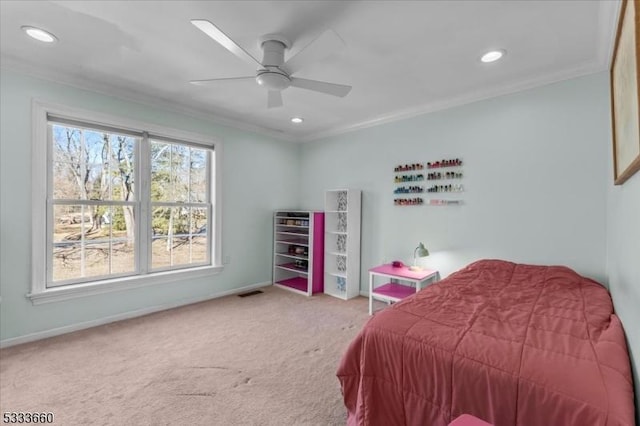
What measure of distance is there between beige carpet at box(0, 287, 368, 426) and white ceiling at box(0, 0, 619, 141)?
2471mm

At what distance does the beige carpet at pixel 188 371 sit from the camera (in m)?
1.72

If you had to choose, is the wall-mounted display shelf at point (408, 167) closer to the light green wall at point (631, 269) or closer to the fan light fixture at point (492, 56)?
the fan light fixture at point (492, 56)

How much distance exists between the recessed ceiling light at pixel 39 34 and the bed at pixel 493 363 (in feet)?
9.86

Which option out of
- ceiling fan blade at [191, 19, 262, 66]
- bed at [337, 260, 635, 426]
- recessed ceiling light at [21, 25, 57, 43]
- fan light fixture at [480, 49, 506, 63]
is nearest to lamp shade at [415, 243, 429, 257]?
bed at [337, 260, 635, 426]

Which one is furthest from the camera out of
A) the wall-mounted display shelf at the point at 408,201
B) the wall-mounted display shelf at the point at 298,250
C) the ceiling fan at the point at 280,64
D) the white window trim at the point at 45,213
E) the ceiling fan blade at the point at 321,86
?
the wall-mounted display shelf at the point at 298,250

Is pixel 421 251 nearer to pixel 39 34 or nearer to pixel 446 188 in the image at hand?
pixel 446 188

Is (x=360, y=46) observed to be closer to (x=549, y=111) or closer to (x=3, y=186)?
(x=549, y=111)

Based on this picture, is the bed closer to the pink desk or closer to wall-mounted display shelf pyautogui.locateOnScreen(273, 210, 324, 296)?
the pink desk

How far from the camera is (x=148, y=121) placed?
10.9 feet

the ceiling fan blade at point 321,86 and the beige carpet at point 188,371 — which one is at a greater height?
the ceiling fan blade at point 321,86

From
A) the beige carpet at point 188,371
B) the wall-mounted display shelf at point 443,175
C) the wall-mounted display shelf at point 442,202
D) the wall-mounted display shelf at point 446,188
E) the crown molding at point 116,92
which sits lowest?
the beige carpet at point 188,371

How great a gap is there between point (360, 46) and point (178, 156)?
2.65 metres

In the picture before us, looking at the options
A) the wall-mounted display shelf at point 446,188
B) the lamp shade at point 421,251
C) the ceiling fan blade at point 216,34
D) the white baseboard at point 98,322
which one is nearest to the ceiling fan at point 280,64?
the ceiling fan blade at point 216,34

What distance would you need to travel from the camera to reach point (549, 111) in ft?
8.82
